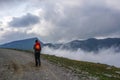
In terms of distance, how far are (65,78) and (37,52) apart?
11787 millimetres

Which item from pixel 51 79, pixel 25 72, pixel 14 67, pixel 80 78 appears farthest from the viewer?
pixel 14 67

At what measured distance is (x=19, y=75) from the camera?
117 feet

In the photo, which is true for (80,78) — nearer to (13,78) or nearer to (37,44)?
(13,78)

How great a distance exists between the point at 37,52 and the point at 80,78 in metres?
11.4

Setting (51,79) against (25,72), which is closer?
(51,79)

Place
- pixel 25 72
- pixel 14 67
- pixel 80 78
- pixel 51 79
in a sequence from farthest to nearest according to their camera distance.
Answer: pixel 14 67 < pixel 25 72 < pixel 80 78 < pixel 51 79

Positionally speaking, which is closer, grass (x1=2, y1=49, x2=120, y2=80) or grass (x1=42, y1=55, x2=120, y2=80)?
grass (x1=2, y1=49, x2=120, y2=80)

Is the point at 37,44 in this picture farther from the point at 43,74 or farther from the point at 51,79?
the point at 51,79

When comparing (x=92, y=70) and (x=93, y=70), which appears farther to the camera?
(x=93, y=70)

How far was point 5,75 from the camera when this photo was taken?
118ft

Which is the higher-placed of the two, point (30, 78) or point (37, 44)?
point (37, 44)

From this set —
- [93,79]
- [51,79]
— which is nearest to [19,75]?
[51,79]

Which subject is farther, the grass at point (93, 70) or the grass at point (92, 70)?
the grass at point (93, 70)

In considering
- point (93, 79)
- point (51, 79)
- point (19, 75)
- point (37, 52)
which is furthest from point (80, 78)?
point (37, 52)
